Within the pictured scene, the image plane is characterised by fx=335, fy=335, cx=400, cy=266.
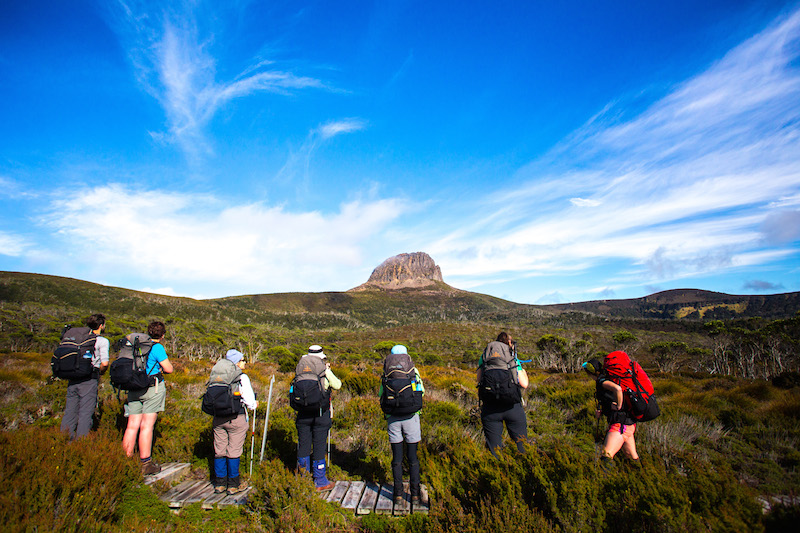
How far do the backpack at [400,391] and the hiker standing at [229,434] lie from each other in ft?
5.33

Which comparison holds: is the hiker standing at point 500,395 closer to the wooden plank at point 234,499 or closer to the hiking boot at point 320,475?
the hiking boot at point 320,475

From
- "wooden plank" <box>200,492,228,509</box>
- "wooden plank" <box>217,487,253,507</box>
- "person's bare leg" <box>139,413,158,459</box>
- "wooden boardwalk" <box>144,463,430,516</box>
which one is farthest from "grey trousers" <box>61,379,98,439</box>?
"wooden plank" <box>217,487,253,507</box>

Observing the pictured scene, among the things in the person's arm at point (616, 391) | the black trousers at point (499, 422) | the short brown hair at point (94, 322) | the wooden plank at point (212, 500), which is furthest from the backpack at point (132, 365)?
the person's arm at point (616, 391)

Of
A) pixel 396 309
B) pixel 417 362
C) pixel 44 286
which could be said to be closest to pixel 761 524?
pixel 417 362

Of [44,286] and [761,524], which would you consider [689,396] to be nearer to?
[761,524]

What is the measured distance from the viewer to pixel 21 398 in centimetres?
724

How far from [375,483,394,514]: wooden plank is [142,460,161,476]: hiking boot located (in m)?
2.99

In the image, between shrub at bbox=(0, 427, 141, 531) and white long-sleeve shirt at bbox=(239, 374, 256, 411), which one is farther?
white long-sleeve shirt at bbox=(239, 374, 256, 411)

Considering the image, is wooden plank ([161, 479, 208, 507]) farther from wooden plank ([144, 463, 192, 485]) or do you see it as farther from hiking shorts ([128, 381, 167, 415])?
hiking shorts ([128, 381, 167, 415])

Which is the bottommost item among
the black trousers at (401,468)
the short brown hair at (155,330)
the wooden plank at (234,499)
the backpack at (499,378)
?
the wooden plank at (234,499)

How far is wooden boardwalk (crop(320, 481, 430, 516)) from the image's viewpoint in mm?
3611

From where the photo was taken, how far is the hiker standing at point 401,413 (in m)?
3.77

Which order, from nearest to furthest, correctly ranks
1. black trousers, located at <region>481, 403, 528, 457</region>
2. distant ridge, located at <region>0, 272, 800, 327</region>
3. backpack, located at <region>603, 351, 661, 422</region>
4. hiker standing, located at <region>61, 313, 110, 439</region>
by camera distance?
backpack, located at <region>603, 351, 661, 422</region>, black trousers, located at <region>481, 403, 528, 457</region>, hiker standing, located at <region>61, 313, 110, 439</region>, distant ridge, located at <region>0, 272, 800, 327</region>

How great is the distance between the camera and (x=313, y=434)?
4.27 metres
